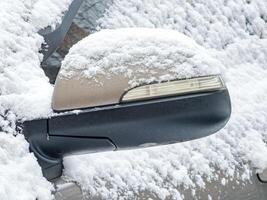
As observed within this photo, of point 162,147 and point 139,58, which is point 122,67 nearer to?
point 139,58

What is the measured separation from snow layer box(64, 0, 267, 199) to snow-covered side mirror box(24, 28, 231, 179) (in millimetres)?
258

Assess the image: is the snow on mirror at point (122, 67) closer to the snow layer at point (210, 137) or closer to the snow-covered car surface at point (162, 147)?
the snow-covered car surface at point (162, 147)

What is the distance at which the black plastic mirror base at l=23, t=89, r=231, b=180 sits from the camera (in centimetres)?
146

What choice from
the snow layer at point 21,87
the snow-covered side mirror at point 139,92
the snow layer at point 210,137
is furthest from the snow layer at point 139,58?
the snow layer at point 210,137

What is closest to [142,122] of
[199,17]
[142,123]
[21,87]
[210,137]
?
[142,123]

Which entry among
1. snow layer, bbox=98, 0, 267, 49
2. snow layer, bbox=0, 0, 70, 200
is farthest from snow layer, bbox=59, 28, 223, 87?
snow layer, bbox=98, 0, 267, 49

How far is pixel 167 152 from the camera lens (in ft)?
6.44

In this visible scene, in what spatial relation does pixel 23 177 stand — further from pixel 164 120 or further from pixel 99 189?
pixel 164 120

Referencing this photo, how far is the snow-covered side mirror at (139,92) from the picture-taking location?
1464mm

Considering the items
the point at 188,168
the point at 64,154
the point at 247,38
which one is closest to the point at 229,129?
the point at 188,168

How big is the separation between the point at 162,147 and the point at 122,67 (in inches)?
21.4

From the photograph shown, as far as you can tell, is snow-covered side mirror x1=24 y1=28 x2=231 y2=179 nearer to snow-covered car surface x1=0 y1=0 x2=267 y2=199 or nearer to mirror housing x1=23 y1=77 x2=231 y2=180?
mirror housing x1=23 y1=77 x2=231 y2=180

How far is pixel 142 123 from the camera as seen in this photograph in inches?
58.1

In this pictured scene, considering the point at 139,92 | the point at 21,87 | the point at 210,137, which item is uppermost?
the point at 139,92
